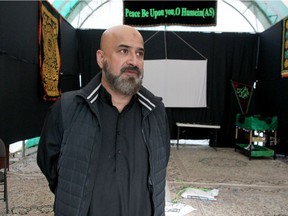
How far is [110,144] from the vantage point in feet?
3.76

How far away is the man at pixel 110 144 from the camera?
3.61 ft

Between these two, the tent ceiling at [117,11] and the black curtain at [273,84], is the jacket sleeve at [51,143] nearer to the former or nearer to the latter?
the black curtain at [273,84]

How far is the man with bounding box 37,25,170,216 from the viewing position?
3.61ft

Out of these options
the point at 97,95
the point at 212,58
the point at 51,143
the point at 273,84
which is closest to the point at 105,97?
the point at 97,95

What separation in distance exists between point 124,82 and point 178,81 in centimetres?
537

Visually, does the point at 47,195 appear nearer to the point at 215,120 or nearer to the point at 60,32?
the point at 60,32

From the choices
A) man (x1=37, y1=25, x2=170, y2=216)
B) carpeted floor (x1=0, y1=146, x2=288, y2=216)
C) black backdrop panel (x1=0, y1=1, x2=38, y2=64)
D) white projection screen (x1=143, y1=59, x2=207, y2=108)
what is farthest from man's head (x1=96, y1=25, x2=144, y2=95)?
white projection screen (x1=143, y1=59, x2=207, y2=108)

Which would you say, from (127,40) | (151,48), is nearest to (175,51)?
(151,48)

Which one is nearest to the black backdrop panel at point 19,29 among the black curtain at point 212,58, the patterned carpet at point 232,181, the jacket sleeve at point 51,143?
the jacket sleeve at point 51,143

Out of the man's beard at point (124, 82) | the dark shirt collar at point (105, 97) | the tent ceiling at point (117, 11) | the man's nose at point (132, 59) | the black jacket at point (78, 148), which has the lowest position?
the black jacket at point (78, 148)

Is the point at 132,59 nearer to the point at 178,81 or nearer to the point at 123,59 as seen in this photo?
the point at 123,59

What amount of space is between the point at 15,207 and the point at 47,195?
0.39m

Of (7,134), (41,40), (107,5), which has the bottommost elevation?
(7,134)

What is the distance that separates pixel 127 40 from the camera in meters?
1.17
